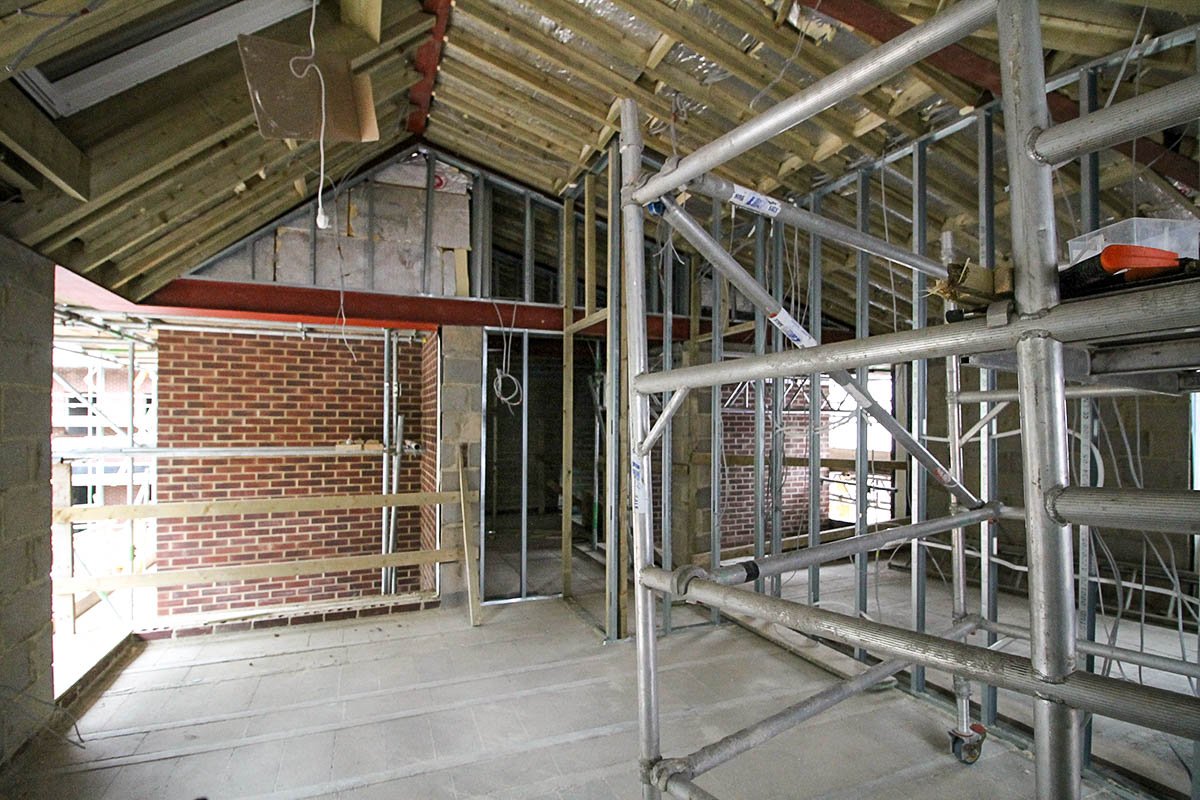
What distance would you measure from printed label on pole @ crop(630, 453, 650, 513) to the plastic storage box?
1299 millimetres

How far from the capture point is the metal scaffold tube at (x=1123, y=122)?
27.4 inches

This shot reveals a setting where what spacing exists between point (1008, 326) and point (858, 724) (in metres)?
2.75

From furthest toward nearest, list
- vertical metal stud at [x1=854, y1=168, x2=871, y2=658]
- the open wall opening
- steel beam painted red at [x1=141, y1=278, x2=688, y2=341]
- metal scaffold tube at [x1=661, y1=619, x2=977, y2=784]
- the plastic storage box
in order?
the open wall opening → steel beam painted red at [x1=141, y1=278, x2=688, y2=341] → vertical metal stud at [x1=854, y1=168, x2=871, y2=658] → the plastic storage box → metal scaffold tube at [x1=661, y1=619, x2=977, y2=784]

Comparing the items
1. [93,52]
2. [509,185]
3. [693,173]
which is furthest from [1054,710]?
[509,185]

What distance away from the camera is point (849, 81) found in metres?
1.03

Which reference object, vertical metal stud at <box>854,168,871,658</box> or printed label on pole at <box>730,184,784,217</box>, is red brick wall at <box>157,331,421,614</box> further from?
printed label on pole at <box>730,184,784,217</box>

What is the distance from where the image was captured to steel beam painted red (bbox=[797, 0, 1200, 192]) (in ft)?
7.36

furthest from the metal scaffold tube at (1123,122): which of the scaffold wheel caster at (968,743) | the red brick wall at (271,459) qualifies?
the red brick wall at (271,459)

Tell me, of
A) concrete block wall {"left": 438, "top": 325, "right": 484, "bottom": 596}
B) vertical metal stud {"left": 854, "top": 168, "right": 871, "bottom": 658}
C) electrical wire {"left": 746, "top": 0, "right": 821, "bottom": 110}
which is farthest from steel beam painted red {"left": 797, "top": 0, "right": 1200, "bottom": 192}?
concrete block wall {"left": 438, "top": 325, "right": 484, "bottom": 596}

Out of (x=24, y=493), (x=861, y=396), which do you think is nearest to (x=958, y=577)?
(x=861, y=396)

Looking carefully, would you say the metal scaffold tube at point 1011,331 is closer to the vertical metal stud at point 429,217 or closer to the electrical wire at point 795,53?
the electrical wire at point 795,53

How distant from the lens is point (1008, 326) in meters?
0.82

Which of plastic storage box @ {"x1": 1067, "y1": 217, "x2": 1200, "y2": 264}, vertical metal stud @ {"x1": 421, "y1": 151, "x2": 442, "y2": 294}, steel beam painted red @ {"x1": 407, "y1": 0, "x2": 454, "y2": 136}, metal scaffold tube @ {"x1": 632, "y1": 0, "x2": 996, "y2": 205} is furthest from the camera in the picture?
vertical metal stud @ {"x1": 421, "y1": 151, "x2": 442, "y2": 294}

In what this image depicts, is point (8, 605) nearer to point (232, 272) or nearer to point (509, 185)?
point (232, 272)
